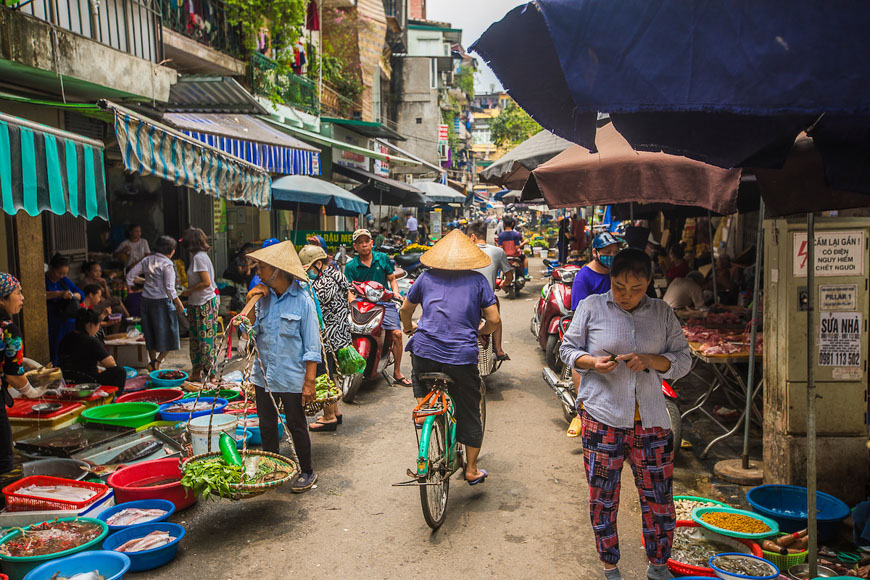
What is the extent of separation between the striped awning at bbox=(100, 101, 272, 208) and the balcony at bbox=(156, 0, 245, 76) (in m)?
5.70

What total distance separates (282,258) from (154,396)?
10.9 feet

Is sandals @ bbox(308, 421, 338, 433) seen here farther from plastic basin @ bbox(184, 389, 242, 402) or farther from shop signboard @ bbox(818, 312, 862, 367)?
shop signboard @ bbox(818, 312, 862, 367)

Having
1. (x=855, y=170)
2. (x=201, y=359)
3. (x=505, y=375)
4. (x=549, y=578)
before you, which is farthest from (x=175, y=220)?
(x=855, y=170)

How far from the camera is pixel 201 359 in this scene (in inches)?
332

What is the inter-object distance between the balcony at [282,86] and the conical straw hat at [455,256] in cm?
1175

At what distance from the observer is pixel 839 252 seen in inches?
189

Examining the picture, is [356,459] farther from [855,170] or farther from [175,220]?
[175,220]

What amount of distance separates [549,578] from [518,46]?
10.3 ft

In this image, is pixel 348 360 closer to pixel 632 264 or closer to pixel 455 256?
pixel 455 256

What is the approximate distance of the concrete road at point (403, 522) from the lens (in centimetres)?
429

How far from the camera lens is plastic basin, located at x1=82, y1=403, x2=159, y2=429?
648 cm

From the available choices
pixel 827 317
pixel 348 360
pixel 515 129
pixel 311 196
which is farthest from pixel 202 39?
pixel 515 129

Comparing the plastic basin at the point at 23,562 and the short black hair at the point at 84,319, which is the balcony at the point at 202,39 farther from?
the plastic basin at the point at 23,562

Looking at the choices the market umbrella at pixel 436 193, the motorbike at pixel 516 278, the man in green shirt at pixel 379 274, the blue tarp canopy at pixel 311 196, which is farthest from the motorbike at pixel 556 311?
the market umbrella at pixel 436 193
